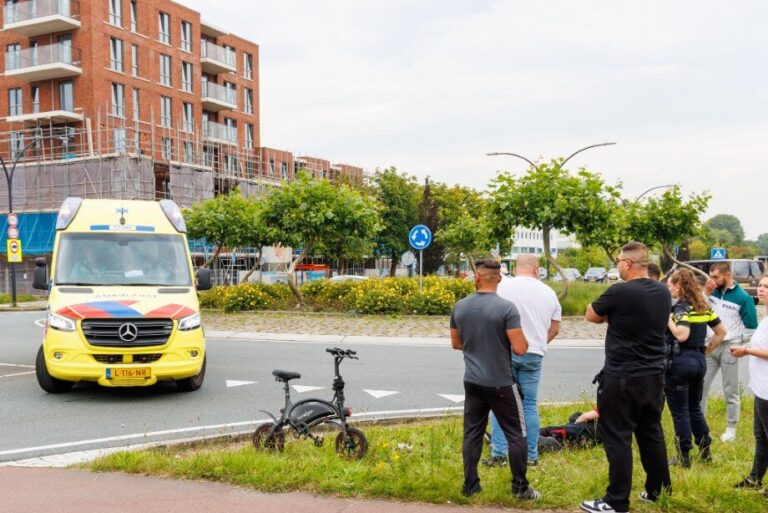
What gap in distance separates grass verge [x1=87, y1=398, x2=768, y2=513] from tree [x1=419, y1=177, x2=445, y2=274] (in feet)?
137

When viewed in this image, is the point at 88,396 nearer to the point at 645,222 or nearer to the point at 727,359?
the point at 727,359

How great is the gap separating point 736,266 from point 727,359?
1017 inches

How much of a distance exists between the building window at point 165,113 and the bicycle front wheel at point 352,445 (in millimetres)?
41753

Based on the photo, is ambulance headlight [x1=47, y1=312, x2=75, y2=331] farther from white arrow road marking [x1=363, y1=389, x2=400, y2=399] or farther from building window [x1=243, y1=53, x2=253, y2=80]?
building window [x1=243, y1=53, x2=253, y2=80]

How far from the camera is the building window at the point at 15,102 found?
42100 millimetres

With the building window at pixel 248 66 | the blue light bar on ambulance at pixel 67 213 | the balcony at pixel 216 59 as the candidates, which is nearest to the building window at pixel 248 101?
the building window at pixel 248 66

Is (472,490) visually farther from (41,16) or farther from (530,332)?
(41,16)

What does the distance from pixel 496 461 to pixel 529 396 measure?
1.92ft

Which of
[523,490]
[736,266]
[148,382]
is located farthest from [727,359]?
[736,266]

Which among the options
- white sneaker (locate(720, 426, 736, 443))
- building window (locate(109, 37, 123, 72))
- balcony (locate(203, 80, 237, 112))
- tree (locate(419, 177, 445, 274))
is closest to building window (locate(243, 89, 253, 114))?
balcony (locate(203, 80, 237, 112))

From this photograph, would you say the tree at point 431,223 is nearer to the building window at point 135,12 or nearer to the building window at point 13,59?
the building window at point 135,12

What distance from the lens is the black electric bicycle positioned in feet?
20.1

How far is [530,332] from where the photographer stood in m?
6.08

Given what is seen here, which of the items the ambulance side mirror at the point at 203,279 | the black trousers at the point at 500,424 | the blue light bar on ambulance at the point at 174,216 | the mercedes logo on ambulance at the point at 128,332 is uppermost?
the blue light bar on ambulance at the point at 174,216
